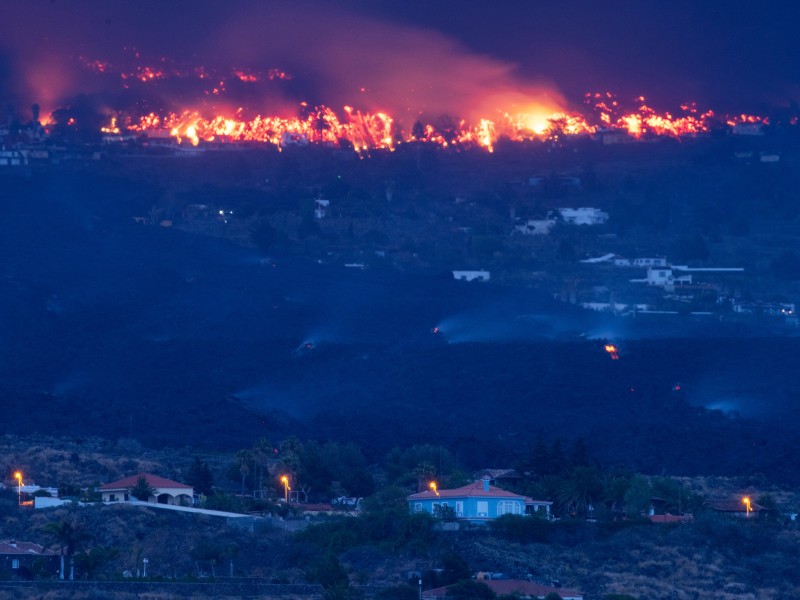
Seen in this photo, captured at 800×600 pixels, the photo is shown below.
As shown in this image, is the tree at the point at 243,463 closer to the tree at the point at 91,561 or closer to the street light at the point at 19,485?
the street light at the point at 19,485

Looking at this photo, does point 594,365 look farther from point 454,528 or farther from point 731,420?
point 454,528

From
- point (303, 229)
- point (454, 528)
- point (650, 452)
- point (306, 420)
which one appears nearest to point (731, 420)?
point (650, 452)

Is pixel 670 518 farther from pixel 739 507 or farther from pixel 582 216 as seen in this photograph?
pixel 582 216

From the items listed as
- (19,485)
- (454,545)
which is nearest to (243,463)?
(19,485)

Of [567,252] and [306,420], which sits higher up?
[567,252]

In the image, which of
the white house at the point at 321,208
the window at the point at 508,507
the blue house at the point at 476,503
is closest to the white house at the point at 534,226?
the white house at the point at 321,208

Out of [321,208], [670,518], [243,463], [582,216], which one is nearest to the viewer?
[670,518]

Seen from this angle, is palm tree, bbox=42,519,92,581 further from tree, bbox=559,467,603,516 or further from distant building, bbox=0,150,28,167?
distant building, bbox=0,150,28,167
